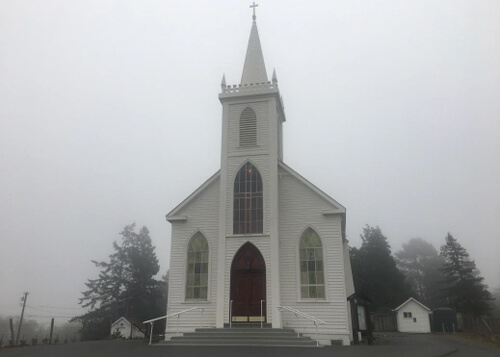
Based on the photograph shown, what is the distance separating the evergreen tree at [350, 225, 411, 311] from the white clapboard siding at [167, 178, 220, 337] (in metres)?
39.2

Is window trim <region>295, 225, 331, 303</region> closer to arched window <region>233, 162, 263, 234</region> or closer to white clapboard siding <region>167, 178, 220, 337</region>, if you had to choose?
arched window <region>233, 162, 263, 234</region>

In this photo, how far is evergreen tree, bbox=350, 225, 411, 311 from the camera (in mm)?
53781

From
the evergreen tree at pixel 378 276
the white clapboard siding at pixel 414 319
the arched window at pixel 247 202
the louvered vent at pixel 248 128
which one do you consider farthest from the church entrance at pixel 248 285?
the evergreen tree at pixel 378 276

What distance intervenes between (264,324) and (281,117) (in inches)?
445

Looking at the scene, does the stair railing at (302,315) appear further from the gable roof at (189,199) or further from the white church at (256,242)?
the gable roof at (189,199)

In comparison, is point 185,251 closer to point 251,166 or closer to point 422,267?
point 251,166

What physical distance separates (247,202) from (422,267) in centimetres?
7974

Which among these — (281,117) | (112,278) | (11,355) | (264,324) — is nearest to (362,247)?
(112,278)

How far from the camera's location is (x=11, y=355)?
476 inches

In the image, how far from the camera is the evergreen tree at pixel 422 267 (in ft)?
260

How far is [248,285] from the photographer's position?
18.2m

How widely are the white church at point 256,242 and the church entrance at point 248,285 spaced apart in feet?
0.14

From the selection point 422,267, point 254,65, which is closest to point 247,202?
point 254,65

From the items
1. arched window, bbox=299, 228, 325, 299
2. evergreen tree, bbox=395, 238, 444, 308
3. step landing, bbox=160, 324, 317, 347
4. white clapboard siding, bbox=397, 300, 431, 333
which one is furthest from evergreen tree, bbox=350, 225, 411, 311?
step landing, bbox=160, 324, 317, 347
